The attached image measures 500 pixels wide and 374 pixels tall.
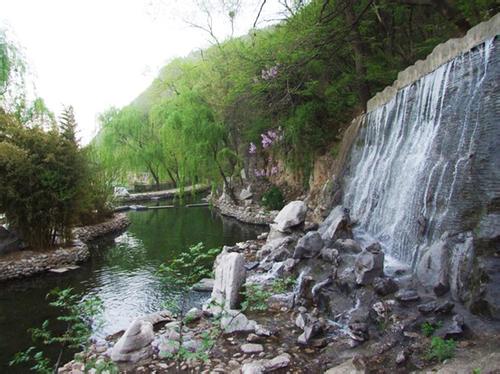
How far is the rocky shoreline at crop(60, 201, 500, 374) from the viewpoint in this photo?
3.44 m

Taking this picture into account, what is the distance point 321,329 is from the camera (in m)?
4.34

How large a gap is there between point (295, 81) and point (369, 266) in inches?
325

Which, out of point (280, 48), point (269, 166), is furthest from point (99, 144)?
point (280, 48)

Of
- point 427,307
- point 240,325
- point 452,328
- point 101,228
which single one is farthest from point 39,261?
point 452,328

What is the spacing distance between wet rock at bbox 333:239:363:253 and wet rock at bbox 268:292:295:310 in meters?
1.15

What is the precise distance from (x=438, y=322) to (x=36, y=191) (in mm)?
9376

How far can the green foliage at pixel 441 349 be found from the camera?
3.22 m

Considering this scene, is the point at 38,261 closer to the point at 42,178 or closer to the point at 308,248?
the point at 42,178

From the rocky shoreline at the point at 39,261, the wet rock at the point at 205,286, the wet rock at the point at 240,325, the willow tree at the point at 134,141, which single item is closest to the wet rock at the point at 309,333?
the wet rock at the point at 240,325

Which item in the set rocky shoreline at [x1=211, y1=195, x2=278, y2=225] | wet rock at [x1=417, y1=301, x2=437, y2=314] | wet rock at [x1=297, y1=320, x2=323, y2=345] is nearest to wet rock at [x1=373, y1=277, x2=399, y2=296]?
wet rock at [x1=417, y1=301, x2=437, y2=314]

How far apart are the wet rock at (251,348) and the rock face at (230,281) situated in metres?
1.08

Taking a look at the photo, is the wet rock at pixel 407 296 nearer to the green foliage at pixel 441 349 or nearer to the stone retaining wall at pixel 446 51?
the green foliage at pixel 441 349

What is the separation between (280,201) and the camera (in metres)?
14.2

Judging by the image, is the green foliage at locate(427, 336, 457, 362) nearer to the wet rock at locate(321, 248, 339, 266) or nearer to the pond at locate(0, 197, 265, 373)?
the wet rock at locate(321, 248, 339, 266)
